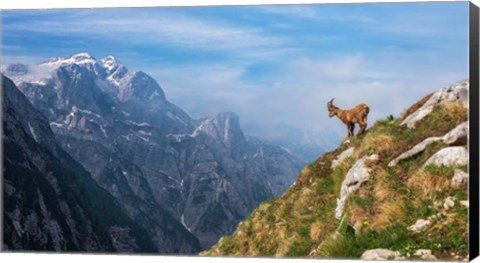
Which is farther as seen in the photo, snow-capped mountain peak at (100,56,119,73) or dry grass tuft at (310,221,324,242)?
snow-capped mountain peak at (100,56,119,73)

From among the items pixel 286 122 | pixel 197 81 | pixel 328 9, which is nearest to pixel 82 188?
pixel 286 122

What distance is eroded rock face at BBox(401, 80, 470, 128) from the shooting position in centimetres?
1714

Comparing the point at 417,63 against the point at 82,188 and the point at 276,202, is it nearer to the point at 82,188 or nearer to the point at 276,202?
the point at 276,202

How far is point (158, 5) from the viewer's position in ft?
61.6

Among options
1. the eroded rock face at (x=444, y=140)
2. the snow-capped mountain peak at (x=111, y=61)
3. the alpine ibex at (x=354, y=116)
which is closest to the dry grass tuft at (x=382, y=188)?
the eroded rock face at (x=444, y=140)

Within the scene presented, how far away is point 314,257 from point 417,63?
1319 cm

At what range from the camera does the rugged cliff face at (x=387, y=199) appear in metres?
14.4

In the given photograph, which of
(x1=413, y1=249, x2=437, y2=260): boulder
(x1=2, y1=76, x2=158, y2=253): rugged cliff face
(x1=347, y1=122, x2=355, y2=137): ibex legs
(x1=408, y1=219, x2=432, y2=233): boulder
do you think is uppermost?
(x1=347, y1=122, x2=355, y2=137): ibex legs

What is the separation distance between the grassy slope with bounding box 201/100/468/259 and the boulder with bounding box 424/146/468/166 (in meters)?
Result: 0.23

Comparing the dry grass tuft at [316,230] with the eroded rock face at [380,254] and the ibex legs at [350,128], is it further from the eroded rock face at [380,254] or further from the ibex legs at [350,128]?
the ibex legs at [350,128]

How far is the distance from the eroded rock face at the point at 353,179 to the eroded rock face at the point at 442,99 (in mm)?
1859

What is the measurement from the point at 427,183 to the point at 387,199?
3.38ft

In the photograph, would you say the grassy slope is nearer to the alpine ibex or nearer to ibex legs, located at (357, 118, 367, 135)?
ibex legs, located at (357, 118, 367, 135)

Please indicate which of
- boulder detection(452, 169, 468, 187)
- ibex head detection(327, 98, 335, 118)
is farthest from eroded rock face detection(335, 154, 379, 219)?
ibex head detection(327, 98, 335, 118)
